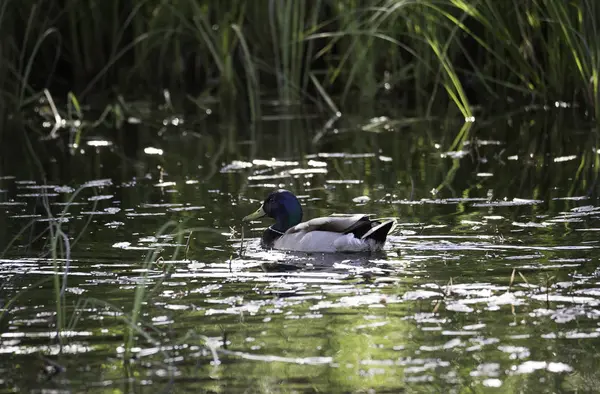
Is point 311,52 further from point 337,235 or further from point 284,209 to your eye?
point 337,235

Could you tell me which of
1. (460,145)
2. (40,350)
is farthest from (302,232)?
(460,145)

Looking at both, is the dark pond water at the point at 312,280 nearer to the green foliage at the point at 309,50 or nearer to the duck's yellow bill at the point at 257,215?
the duck's yellow bill at the point at 257,215

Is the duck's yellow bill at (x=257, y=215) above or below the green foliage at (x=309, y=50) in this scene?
below

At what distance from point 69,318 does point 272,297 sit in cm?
106

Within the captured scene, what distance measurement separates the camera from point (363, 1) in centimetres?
1628

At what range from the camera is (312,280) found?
7.39 metres

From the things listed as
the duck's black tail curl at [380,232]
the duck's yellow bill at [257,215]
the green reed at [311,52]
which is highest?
the green reed at [311,52]

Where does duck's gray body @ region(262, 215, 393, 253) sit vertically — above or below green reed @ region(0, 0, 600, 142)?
below

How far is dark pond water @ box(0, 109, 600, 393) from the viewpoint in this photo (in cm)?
556

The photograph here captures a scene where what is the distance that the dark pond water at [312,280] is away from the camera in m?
5.56

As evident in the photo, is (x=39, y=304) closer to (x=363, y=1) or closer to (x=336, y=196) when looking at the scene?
(x=336, y=196)

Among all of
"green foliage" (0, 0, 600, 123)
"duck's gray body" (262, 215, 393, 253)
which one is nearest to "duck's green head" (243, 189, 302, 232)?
"duck's gray body" (262, 215, 393, 253)

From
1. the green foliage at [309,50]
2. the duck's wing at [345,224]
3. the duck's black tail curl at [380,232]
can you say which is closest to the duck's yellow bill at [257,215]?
the duck's wing at [345,224]

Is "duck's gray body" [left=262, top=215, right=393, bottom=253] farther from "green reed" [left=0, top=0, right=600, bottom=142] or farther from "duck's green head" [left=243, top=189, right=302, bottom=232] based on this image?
"green reed" [left=0, top=0, right=600, bottom=142]
